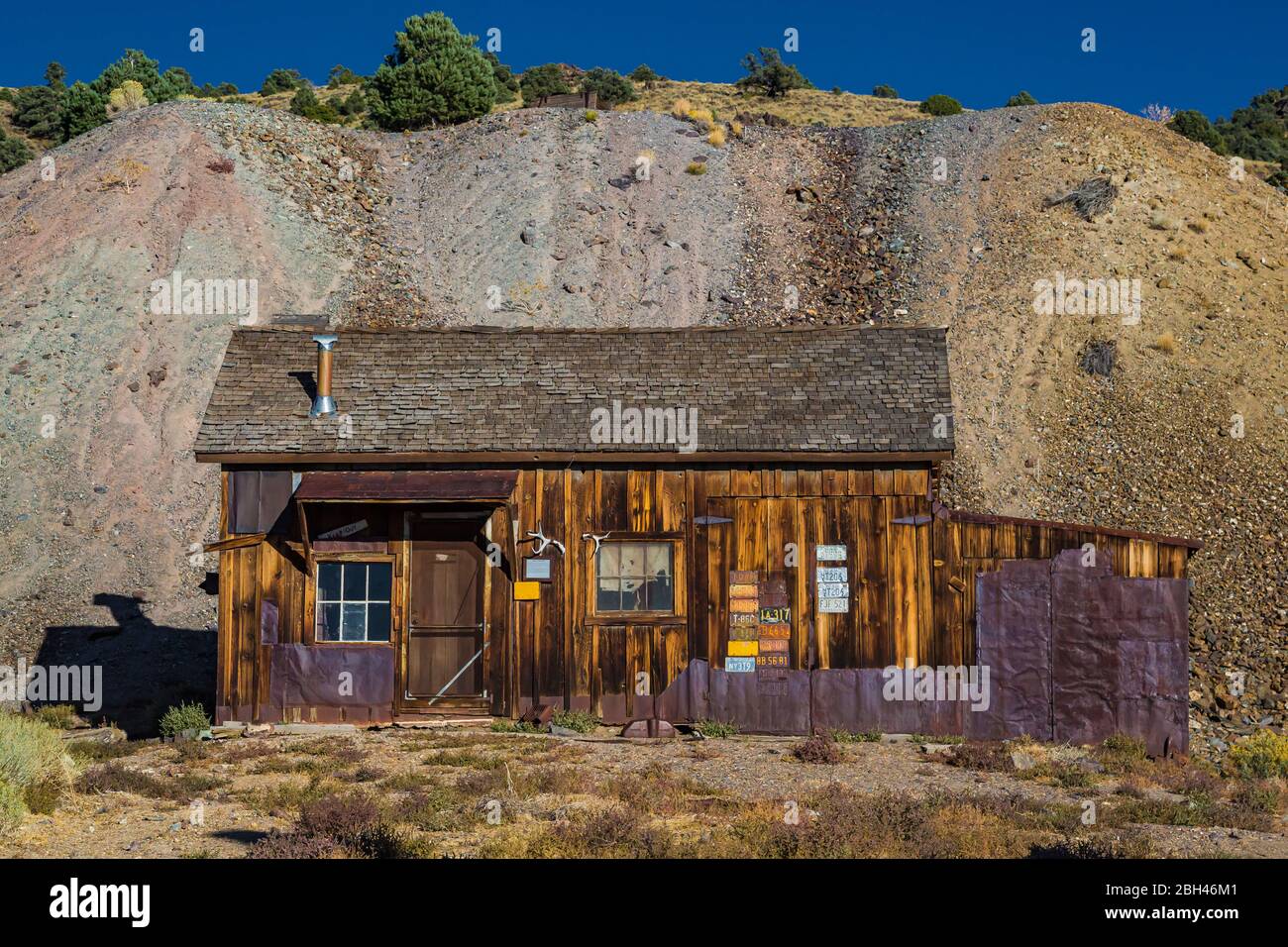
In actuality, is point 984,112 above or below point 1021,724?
above

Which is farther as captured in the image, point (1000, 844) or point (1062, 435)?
point (1062, 435)

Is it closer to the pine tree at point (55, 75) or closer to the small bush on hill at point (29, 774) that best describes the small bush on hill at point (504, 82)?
the pine tree at point (55, 75)

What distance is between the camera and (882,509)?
1683cm

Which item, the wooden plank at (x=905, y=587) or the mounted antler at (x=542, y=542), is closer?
the wooden plank at (x=905, y=587)

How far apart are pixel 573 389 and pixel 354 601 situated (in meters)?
4.05

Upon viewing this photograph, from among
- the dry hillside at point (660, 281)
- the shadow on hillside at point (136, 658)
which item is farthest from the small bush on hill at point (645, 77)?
the shadow on hillside at point (136, 658)

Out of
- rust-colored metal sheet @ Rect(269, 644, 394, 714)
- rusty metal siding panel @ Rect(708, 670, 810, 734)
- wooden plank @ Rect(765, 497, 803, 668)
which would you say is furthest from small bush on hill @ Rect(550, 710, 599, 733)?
wooden plank @ Rect(765, 497, 803, 668)

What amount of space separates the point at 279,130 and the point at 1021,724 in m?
35.0

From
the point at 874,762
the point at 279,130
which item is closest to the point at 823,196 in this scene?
the point at 279,130

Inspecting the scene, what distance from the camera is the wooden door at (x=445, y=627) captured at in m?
16.9

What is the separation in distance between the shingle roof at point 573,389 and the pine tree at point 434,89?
33.7 meters

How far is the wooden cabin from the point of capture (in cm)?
1670

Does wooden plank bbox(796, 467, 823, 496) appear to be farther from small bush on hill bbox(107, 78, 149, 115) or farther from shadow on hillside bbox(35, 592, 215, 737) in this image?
A: small bush on hill bbox(107, 78, 149, 115)
